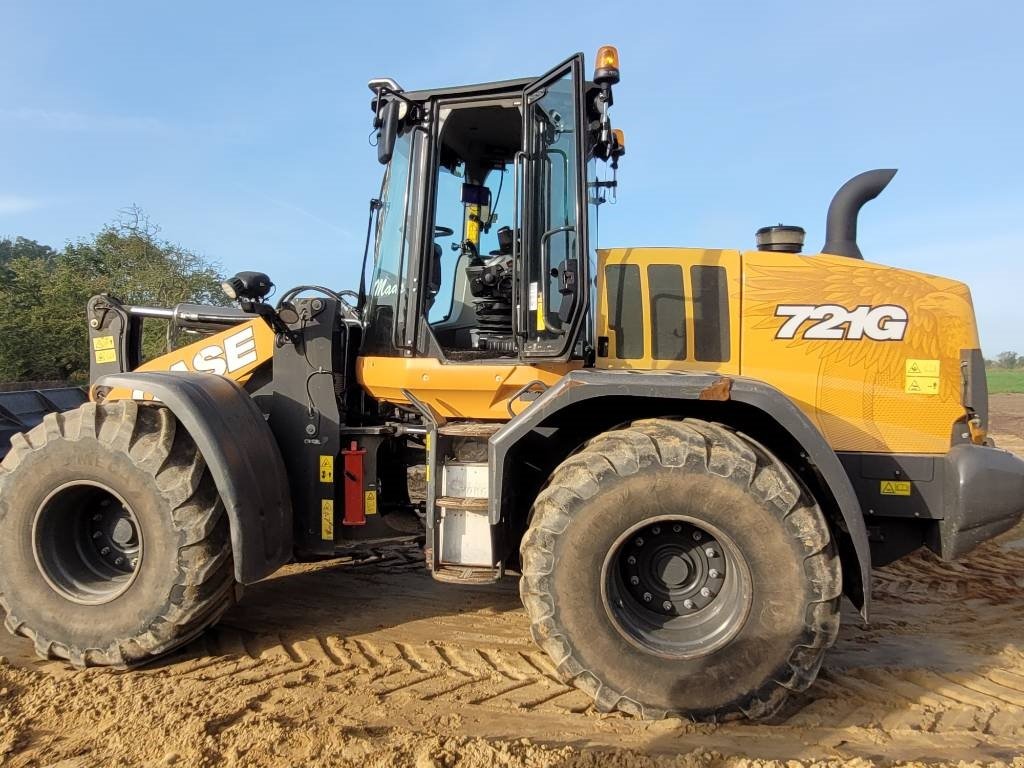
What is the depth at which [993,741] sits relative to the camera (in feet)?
9.73

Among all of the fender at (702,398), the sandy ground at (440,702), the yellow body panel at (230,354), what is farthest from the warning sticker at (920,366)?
the yellow body panel at (230,354)

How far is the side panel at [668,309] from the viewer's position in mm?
3615

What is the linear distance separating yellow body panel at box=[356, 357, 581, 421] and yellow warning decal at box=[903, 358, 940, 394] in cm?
174

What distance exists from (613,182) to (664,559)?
2.42 meters

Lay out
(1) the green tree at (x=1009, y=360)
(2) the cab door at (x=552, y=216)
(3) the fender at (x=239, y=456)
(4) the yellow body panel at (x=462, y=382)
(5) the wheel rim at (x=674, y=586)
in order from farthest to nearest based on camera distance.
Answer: (1) the green tree at (x=1009, y=360) → (4) the yellow body panel at (x=462, y=382) → (2) the cab door at (x=552, y=216) → (3) the fender at (x=239, y=456) → (5) the wheel rim at (x=674, y=586)

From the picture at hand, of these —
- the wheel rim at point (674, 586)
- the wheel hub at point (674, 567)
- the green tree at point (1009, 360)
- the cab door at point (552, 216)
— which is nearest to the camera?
the wheel rim at point (674, 586)

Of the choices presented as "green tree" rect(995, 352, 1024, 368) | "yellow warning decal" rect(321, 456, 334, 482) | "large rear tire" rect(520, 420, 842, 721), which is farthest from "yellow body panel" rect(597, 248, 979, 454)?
"green tree" rect(995, 352, 1024, 368)

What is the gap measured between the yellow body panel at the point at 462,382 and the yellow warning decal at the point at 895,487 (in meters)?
1.73

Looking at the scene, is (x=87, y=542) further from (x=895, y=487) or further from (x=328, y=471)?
(x=895, y=487)

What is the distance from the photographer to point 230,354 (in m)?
4.15

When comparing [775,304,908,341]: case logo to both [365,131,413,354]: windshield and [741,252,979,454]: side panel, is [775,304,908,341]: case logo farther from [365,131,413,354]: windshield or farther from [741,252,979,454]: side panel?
[365,131,413,354]: windshield

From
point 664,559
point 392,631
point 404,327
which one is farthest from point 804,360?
point 392,631

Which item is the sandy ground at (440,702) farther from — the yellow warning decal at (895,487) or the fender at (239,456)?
the yellow warning decal at (895,487)

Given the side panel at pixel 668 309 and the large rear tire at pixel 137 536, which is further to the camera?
the side panel at pixel 668 309
